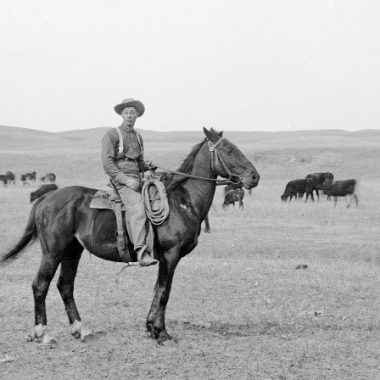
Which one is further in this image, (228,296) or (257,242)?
(257,242)

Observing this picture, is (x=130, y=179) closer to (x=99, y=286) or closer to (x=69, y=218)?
(x=69, y=218)

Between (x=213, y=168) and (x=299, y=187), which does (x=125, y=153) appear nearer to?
(x=213, y=168)

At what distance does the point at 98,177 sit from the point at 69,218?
48857 millimetres

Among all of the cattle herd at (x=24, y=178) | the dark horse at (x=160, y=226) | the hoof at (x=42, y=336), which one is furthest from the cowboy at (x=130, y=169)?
the cattle herd at (x=24, y=178)

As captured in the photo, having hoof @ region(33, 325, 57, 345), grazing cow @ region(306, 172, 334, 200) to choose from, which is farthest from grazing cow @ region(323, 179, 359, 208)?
hoof @ region(33, 325, 57, 345)

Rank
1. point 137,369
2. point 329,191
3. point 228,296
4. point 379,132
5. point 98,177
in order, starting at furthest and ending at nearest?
point 379,132, point 98,177, point 329,191, point 228,296, point 137,369

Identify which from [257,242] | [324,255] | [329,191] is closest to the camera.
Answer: [324,255]

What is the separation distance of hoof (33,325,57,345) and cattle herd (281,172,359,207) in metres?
23.9

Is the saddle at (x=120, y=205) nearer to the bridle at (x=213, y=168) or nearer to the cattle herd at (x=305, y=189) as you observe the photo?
the bridle at (x=213, y=168)

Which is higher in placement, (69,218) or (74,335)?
(69,218)

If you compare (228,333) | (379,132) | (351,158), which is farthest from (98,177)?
(379,132)

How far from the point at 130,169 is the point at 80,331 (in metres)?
2.17

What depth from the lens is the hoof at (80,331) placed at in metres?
9.05

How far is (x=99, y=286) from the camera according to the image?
1291 centimetres
